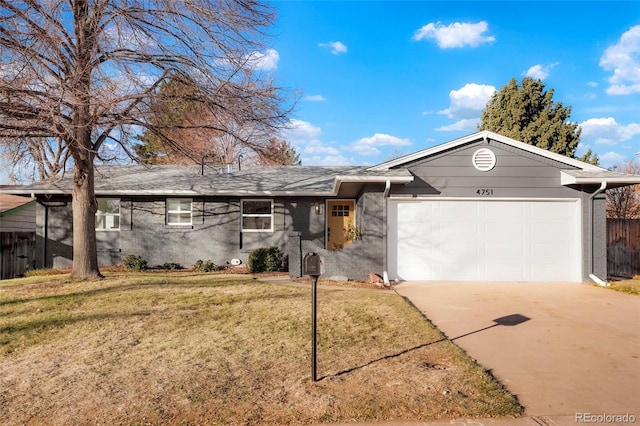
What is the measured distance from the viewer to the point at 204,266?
13.7 m

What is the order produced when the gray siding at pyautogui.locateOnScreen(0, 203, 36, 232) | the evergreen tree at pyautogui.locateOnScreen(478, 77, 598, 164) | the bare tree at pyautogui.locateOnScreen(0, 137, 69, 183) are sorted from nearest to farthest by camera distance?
1. the bare tree at pyautogui.locateOnScreen(0, 137, 69, 183)
2. the gray siding at pyautogui.locateOnScreen(0, 203, 36, 232)
3. the evergreen tree at pyautogui.locateOnScreen(478, 77, 598, 164)

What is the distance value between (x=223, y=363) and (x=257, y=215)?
9.91m

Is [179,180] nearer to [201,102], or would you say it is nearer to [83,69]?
[201,102]

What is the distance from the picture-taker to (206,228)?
14.4 metres

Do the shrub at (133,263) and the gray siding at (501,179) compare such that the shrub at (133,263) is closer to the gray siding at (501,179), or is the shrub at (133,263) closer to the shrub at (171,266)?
the shrub at (171,266)

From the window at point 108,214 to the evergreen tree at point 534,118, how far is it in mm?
22860

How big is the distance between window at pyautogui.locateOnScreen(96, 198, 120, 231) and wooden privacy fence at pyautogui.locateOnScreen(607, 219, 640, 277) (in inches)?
651

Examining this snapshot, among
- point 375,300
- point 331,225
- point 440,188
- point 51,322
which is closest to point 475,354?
point 375,300

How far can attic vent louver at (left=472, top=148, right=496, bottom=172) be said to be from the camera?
11336 millimetres

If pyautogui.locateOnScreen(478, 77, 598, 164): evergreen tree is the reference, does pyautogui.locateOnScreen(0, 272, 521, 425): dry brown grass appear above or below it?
below

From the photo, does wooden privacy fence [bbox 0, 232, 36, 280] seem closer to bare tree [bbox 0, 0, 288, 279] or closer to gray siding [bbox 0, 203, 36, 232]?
gray siding [bbox 0, 203, 36, 232]

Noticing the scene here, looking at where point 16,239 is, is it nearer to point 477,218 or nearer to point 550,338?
point 477,218

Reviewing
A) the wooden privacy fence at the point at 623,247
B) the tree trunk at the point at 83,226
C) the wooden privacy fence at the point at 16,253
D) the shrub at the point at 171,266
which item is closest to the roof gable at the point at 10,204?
the wooden privacy fence at the point at 16,253

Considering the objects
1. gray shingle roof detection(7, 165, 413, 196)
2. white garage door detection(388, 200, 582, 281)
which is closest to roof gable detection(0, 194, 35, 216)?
gray shingle roof detection(7, 165, 413, 196)
